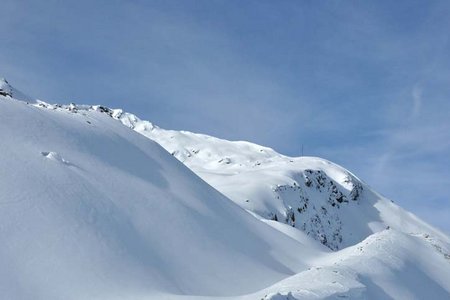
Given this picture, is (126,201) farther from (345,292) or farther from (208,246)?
(345,292)

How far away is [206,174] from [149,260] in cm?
7190

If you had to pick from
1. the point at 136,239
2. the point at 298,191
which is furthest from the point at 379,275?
the point at 298,191

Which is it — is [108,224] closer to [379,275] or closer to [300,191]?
[379,275]

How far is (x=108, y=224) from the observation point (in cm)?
1817

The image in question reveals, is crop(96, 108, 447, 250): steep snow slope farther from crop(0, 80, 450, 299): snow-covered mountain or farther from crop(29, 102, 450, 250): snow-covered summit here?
crop(0, 80, 450, 299): snow-covered mountain

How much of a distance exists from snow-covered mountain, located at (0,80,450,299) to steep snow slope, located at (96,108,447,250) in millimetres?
32387

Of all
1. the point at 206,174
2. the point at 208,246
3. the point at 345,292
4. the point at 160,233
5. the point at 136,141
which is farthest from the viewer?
the point at 206,174

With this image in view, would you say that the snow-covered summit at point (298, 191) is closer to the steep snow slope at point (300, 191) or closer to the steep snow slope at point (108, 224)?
the steep snow slope at point (300, 191)

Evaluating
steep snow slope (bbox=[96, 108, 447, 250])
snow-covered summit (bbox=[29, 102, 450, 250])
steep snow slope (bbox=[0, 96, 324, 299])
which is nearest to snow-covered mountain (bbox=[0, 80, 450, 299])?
steep snow slope (bbox=[0, 96, 324, 299])

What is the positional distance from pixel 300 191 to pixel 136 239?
7159 cm

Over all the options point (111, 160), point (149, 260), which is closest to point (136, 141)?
point (111, 160)

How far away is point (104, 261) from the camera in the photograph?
15.8 meters

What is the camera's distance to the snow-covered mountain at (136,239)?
14.7 metres

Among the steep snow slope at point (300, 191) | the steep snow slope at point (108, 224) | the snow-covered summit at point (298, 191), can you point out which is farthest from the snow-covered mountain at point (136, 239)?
the steep snow slope at point (300, 191)
